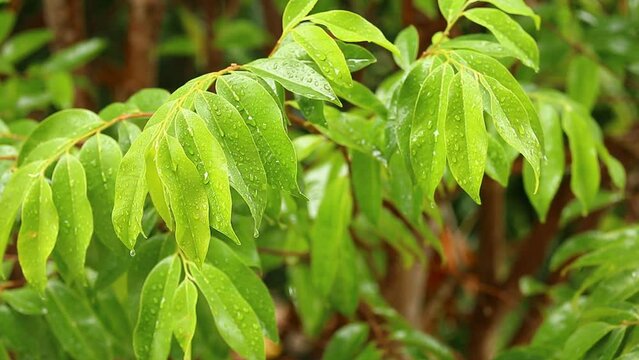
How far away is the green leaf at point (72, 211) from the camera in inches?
24.0

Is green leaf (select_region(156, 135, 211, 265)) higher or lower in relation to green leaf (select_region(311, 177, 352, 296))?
higher

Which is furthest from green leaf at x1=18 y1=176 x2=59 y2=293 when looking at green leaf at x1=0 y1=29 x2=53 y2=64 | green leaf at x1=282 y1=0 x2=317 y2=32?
green leaf at x1=0 y1=29 x2=53 y2=64

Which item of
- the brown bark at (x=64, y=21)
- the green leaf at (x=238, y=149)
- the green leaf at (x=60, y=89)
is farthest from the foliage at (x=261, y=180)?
the brown bark at (x=64, y=21)

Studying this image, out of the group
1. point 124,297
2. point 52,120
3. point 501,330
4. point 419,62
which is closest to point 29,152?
point 52,120

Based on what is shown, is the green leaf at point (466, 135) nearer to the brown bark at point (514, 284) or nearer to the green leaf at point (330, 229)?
the green leaf at point (330, 229)

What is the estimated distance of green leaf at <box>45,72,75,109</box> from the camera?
1.10 meters

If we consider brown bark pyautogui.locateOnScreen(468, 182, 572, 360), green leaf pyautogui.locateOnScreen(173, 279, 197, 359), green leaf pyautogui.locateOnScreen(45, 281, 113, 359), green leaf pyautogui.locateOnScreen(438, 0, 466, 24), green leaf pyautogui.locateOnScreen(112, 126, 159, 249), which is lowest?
brown bark pyautogui.locateOnScreen(468, 182, 572, 360)

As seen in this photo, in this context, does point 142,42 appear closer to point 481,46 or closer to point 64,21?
point 64,21

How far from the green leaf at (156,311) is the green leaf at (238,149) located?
0.43ft

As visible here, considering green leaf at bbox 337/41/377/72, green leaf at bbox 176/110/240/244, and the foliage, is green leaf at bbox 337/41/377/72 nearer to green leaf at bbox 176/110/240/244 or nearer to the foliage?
the foliage

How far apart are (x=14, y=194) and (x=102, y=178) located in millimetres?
68

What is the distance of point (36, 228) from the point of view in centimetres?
61

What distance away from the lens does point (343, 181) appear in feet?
2.73

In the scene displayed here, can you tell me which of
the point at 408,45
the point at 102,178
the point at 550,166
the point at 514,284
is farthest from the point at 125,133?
the point at 514,284
